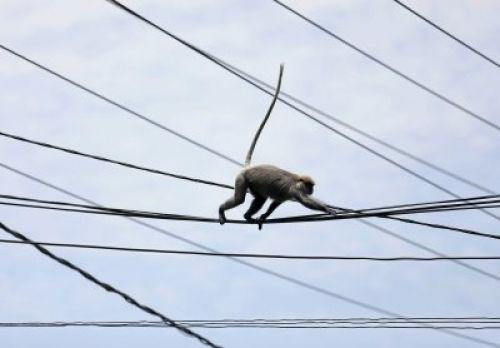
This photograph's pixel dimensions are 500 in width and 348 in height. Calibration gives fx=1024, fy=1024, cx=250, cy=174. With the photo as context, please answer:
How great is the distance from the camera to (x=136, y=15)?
10.1 meters

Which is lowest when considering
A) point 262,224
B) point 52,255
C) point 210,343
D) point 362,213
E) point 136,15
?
point 210,343

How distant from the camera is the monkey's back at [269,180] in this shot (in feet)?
37.0

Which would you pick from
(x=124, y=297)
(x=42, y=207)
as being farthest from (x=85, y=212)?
(x=124, y=297)

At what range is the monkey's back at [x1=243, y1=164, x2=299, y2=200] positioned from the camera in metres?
11.3

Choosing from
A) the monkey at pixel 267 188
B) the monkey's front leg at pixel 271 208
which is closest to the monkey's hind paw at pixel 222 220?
the monkey at pixel 267 188

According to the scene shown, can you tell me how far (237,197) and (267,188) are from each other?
1.20ft

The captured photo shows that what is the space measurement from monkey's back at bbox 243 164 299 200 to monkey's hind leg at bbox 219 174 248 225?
68 millimetres

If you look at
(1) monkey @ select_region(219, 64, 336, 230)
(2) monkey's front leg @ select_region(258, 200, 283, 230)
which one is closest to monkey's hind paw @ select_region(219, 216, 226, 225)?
(1) monkey @ select_region(219, 64, 336, 230)

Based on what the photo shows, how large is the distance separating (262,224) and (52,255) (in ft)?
8.72

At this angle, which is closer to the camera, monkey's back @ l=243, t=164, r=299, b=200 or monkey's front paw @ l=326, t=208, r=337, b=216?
monkey's front paw @ l=326, t=208, r=337, b=216

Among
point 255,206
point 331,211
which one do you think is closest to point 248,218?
point 255,206

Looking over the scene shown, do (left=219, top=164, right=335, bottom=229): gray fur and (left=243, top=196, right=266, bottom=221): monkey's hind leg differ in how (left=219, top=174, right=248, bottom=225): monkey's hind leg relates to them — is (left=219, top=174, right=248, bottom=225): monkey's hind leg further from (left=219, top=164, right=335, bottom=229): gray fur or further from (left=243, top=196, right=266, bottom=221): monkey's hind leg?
(left=243, top=196, right=266, bottom=221): monkey's hind leg

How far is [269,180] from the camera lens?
1134 centimetres

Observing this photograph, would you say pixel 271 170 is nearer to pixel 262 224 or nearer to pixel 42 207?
pixel 262 224
